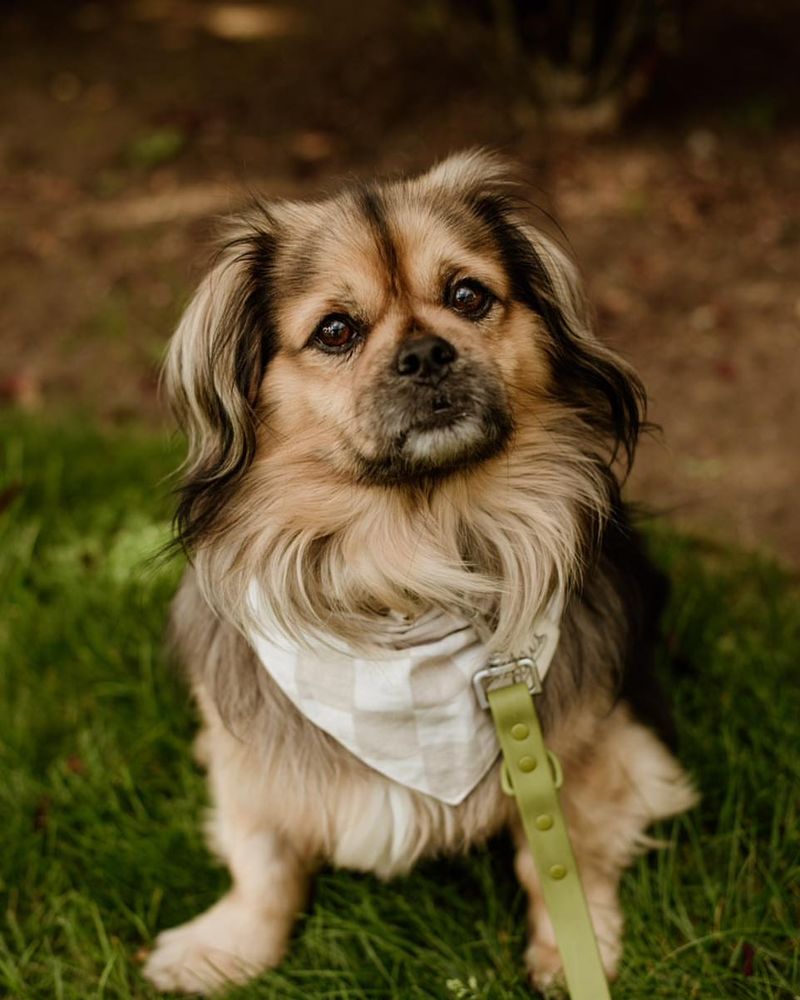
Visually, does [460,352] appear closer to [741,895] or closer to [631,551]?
[631,551]

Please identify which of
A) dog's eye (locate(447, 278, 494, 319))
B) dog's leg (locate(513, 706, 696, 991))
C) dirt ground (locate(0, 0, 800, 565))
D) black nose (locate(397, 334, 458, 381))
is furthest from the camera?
dirt ground (locate(0, 0, 800, 565))

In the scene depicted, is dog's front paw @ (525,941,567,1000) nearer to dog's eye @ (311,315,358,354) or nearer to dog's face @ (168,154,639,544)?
dog's face @ (168,154,639,544)

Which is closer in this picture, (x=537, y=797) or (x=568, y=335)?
(x=537, y=797)

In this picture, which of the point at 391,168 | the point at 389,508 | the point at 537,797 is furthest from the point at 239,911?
the point at 391,168

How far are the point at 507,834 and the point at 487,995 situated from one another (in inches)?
21.1

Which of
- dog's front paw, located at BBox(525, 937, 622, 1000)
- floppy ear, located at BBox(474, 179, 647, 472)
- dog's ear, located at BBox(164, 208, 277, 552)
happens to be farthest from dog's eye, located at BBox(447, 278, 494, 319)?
dog's front paw, located at BBox(525, 937, 622, 1000)

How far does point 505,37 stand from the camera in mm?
5078

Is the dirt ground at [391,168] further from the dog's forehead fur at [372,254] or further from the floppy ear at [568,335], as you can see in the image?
the dog's forehead fur at [372,254]

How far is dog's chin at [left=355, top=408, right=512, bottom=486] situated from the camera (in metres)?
1.96

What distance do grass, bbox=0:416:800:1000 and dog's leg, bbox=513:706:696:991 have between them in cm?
5

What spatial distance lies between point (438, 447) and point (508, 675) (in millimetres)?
463

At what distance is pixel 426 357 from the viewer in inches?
75.2

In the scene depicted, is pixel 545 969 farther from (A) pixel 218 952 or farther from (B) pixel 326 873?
(A) pixel 218 952

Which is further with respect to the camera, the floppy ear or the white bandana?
the floppy ear
